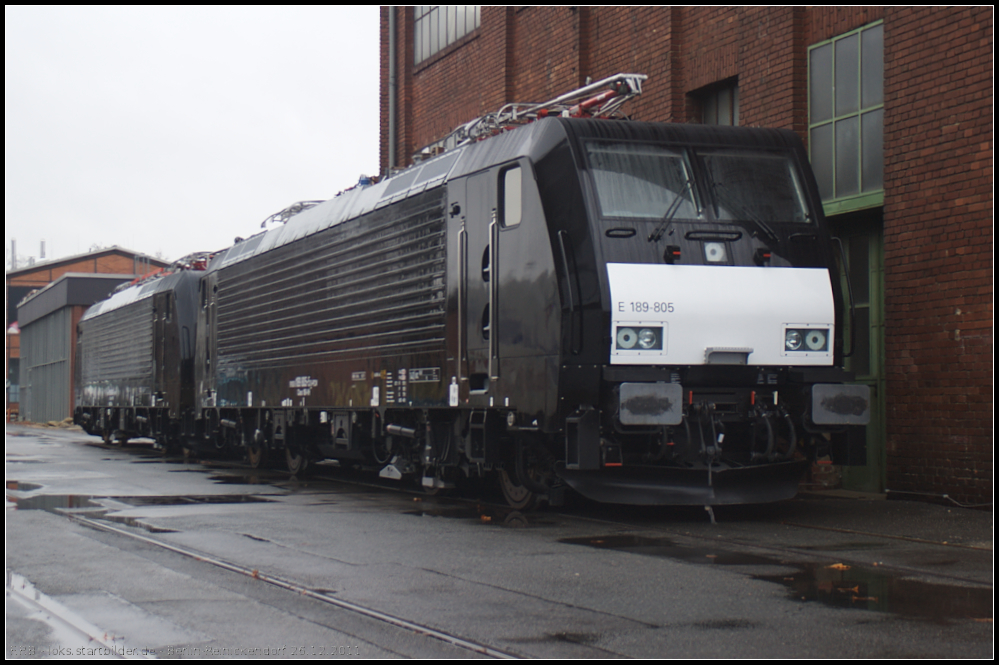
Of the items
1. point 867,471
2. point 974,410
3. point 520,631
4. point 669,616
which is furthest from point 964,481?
point 520,631

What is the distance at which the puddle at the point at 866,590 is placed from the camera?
20.4 ft

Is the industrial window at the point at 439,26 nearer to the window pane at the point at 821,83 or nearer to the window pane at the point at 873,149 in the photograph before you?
the window pane at the point at 821,83

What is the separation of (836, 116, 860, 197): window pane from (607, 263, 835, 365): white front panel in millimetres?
3574

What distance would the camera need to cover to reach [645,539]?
30.0 feet

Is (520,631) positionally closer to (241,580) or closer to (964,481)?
(241,580)

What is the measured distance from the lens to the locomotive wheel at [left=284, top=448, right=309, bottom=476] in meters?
17.0

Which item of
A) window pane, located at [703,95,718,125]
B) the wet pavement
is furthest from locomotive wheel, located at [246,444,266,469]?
window pane, located at [703,95,718,125]

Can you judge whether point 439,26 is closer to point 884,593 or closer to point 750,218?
point 750,218

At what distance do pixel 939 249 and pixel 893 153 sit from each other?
1.26 m

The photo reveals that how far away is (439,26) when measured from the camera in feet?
77.6

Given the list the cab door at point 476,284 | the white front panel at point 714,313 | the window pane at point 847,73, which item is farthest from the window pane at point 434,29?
the white front panel at point 714,313

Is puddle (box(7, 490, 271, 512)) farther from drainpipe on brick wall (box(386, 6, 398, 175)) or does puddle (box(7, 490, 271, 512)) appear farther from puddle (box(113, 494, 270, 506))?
drainpipe on brick wall (box(386, 6, 398, 175))

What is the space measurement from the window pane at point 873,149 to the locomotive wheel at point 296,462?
8.57 m

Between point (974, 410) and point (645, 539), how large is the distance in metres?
4.16
